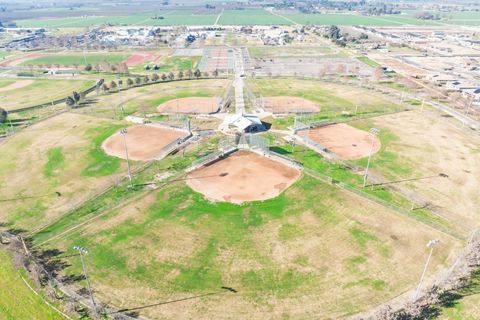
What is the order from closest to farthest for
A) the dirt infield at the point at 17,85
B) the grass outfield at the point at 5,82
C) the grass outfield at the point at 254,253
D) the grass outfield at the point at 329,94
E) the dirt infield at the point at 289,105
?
the grass outfield at the point at 254,253 < the dirt infield at the point at 289,105 < the grass outfield at the point at 329,94 < the dirt infield at the point at 17,85 < the grass outfield at the point at 5,82

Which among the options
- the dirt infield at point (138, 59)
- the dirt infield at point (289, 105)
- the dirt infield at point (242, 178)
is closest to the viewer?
the dirt infield at point (242, 178)

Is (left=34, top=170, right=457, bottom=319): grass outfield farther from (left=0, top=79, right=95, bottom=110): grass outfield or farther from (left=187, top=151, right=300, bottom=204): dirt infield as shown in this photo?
(left=0, top=79, right=95, bottom=110): grass outfield

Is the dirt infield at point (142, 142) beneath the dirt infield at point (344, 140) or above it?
beneath

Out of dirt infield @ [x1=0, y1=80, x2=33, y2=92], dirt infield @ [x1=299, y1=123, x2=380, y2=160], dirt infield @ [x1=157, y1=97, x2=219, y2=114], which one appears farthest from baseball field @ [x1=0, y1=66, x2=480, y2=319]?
dirt infield @ [x1=0, y1=80, x2=33, y2=92]

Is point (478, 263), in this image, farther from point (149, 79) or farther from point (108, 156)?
point (149, 79)

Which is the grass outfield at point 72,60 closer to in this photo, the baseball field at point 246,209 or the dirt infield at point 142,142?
the baseball field at point 246,209

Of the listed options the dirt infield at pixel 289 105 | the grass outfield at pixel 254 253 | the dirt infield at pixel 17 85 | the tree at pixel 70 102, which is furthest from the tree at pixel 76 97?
the grass outfield at pixel 254 253

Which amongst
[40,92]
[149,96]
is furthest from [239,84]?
[40,92]
